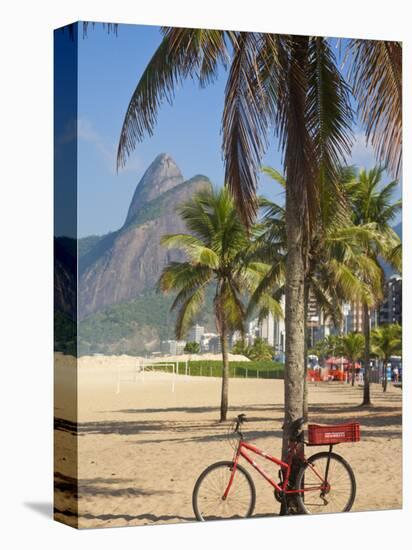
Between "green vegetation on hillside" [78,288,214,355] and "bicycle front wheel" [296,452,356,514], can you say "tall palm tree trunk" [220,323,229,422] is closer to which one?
"green vegetation on hillside" [78,288,214,355]

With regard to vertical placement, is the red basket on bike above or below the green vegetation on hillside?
below

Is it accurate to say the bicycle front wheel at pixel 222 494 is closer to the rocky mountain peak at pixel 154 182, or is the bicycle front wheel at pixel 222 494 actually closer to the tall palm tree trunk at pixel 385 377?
the tall palm tree trunk at pixel 385 377

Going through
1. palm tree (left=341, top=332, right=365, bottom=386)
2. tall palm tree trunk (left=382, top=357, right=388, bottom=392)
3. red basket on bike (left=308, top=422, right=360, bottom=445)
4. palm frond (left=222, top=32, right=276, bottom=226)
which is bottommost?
red basket on bike (left=308, top=422, right=360, bottom=445)

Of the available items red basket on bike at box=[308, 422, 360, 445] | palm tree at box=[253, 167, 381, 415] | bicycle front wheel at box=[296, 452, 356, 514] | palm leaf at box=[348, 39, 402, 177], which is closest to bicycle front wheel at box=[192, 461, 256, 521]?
bicycle front wheel at box=[296, 452, 356, 514]

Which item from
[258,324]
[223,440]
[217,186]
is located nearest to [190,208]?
[217,186]

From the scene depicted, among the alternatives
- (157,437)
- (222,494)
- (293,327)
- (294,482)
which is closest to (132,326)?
(157,437)

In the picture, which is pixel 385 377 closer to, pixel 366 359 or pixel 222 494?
pixel 366 359

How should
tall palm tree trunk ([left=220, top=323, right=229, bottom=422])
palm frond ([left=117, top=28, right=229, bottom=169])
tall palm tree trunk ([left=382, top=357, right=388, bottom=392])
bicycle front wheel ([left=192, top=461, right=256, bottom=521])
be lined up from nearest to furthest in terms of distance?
1. palm frond ([left=117, top=28, right=229, bottom=169])
2. bicycle front wheel ([left=192, top=461, right=256, bottom=521])
3. tall palm tree trunk ([left=220, top=323, right=229, bottom=422])
4. tall palm tree trunk ([left=382, top=357, right=388, bottom=392])
